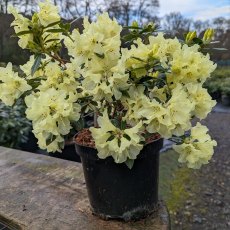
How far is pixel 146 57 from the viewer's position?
2.49 ft

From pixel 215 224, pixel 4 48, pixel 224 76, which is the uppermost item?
pixel 4 48

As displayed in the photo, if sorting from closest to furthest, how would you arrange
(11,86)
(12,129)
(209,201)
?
(11,86)
(209,201)
(12,129)

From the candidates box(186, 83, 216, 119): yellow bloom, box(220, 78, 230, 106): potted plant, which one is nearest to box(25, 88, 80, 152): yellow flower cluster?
box(186, 83, 216, 119): yellow bloom

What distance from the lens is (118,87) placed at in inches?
→ 29.9

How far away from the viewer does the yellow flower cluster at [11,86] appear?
2.76ft

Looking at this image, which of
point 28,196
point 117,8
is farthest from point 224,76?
point 28,196

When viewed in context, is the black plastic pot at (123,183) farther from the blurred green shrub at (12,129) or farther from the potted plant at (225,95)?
the potted plant at (225,95)

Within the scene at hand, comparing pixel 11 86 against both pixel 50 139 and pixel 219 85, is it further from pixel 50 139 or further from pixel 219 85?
pixel 219 85

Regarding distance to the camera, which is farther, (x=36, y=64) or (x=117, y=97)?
(x=36, y=64)

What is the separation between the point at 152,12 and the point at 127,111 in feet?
37.8

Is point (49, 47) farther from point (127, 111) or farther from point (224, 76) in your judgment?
point (224, 76)

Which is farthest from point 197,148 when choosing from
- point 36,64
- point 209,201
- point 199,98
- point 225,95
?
point 225,95

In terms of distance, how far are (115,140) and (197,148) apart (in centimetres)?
24

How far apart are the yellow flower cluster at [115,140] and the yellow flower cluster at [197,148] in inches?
6.2
